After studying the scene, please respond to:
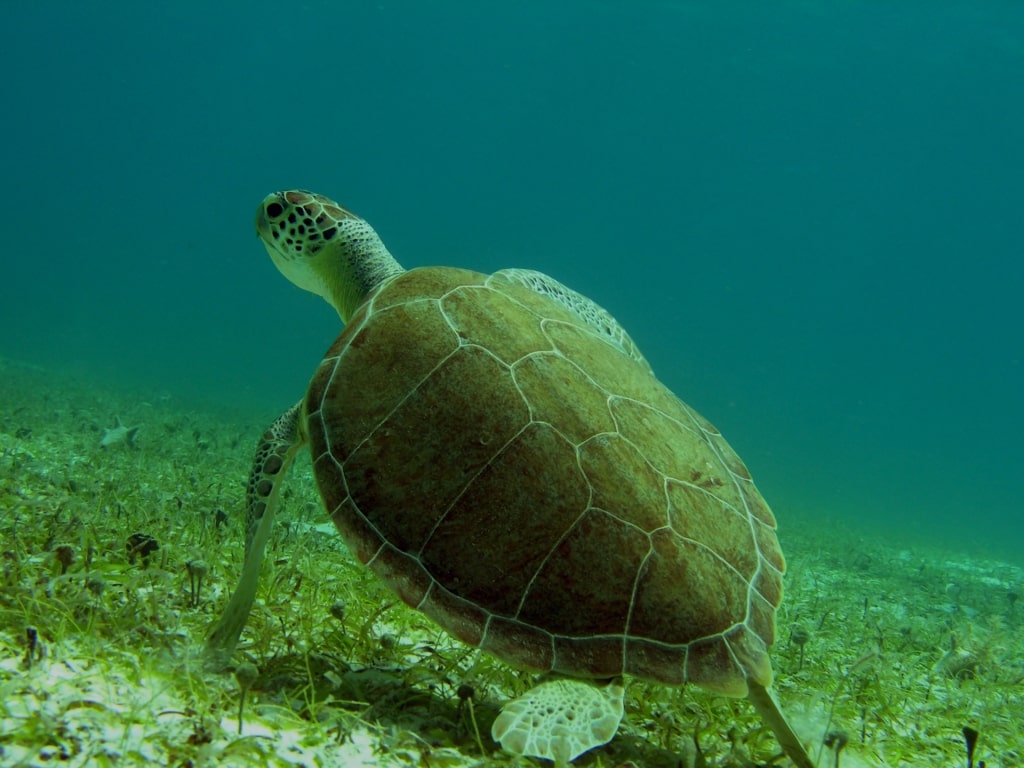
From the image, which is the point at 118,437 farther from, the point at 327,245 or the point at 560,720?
the point at 560,720

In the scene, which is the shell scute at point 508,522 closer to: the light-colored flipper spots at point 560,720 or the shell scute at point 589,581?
the shell scute at point 589,581

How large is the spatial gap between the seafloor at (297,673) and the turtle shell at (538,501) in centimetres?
32

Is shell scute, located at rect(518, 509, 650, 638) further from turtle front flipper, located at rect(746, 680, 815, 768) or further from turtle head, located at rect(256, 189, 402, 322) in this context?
turtle head, located at rect(256, 189, 402, 322)

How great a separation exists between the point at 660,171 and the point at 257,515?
103703 millimetres

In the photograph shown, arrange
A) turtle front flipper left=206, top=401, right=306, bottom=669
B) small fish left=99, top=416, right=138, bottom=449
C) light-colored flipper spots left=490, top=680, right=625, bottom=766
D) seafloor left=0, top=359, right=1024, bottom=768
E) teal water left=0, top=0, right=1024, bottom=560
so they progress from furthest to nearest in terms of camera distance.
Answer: teal water left=0, top=0, right=1024, bottom=560
small fish left=99, top=416, right=138, bottom=449
turtle front flipper left=206, top=401, right=306, bottom=669
light-colored flipper spots left=490, top=680, right=625, bottom=766
seafloor left=0, top=359, right=1024, bottom=768

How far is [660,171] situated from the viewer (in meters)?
96.7

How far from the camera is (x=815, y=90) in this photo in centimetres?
6538

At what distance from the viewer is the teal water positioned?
5366 centimetres

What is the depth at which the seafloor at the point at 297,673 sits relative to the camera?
62.6 inches

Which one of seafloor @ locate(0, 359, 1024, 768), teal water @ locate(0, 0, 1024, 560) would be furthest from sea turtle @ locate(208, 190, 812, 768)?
teal water @ locate(0, 0, 1024, 560)

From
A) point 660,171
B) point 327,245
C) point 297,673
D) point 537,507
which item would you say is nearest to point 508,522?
point 537,507

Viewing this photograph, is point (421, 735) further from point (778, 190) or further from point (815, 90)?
point (778, 190)

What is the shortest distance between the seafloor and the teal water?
1467 inches

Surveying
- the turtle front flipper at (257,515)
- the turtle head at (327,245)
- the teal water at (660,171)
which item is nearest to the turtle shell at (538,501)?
the turtle front flipper at (257,515)
